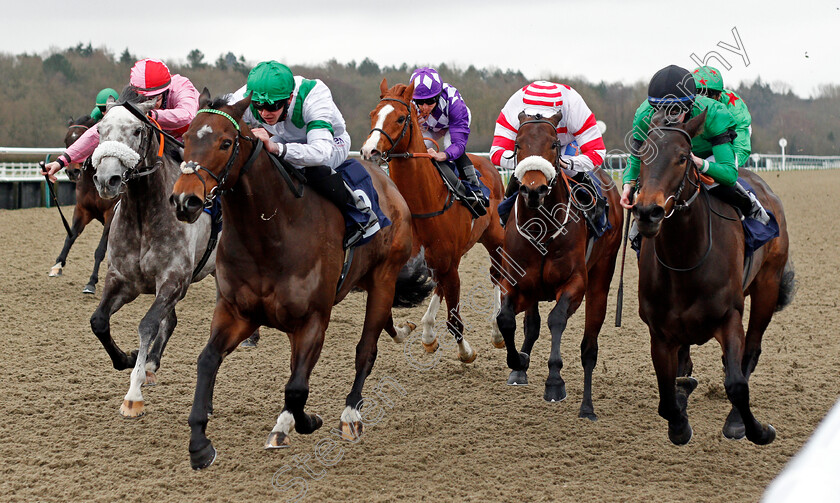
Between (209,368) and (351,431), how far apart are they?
95 cm

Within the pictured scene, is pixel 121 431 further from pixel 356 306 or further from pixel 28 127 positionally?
pixel 28 127

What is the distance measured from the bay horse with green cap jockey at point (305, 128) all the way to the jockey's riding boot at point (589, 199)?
164cm

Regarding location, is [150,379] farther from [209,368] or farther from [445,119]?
[445,119]

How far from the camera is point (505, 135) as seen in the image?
18.9ft

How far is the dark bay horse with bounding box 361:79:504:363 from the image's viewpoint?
5.63m

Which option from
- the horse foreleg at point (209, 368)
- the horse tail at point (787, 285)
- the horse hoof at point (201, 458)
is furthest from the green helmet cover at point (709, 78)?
the horse hoof at point (201, 458)

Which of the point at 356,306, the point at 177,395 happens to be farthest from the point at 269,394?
the point at 356,306

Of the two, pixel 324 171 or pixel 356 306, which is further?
pixel 356 306

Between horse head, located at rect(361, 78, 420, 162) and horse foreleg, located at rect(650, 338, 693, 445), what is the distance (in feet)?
6.99

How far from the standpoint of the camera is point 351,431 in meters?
4.48

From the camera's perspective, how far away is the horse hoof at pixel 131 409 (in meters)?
4.86

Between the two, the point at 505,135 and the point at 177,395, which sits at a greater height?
the point at 505,135

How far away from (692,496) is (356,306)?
5334 millimetres

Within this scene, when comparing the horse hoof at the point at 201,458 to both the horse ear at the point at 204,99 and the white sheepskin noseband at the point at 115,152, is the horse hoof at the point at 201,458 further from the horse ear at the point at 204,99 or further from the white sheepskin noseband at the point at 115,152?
the white sheepskin noseband at the point at 115,152
